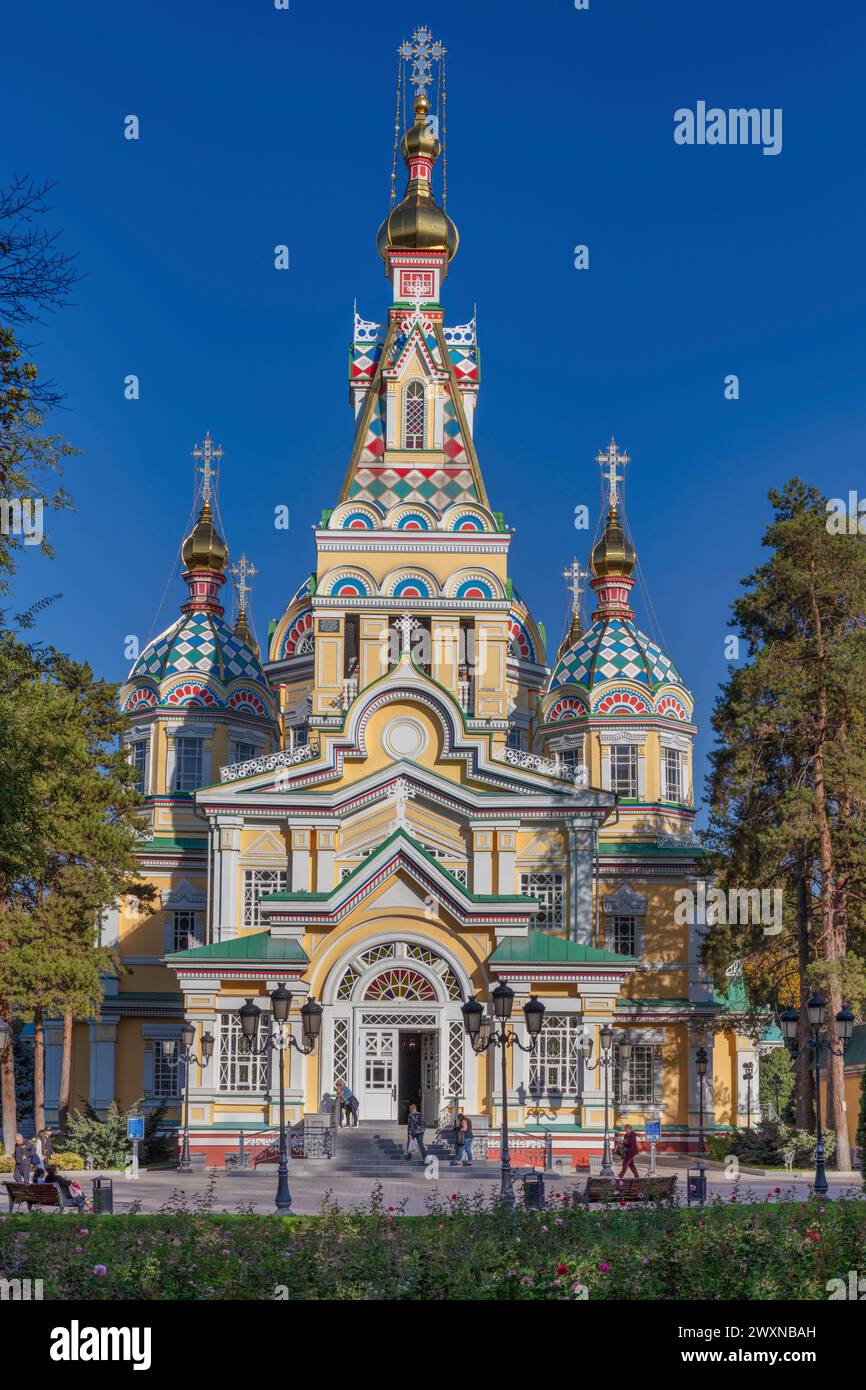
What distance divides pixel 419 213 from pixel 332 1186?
3208cm

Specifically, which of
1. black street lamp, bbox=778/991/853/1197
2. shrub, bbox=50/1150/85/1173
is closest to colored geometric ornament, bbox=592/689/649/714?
black street lamp, bbox=778/991/853/1197

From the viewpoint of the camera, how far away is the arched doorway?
40.2 m

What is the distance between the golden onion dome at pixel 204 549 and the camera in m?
54.7

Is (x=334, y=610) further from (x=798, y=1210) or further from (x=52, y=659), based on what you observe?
(x=798, y=1210)

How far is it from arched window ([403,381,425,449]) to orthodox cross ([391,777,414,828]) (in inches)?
431

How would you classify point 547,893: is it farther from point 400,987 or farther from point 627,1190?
point 627,1190

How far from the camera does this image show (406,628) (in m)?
45.8

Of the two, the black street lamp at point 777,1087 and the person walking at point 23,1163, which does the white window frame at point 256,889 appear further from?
the black street lamp at point 777,1087

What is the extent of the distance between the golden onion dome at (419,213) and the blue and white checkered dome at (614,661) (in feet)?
42.3

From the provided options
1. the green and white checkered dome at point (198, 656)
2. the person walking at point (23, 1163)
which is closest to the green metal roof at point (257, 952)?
the person walking at point (23, 1163)

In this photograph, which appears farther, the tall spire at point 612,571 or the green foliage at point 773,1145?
the tall spire at point 612,571

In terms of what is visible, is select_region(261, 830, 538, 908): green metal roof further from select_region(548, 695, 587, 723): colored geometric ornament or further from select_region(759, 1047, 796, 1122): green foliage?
select_region(759, 1047, 796, 1122): green foliage
